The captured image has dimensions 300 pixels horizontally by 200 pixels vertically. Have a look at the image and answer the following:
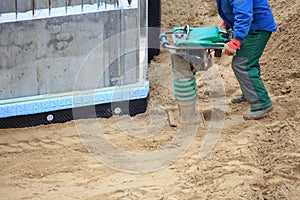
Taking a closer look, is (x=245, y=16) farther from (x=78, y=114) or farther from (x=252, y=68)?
(x=78, y=114)

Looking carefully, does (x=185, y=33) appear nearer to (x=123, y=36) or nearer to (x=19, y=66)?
(x=123, y=36)

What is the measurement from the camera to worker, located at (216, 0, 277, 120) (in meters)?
5.79

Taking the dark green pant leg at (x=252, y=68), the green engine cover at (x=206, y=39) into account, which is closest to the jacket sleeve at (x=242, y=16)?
the green engine cover at (x=206, y=39)

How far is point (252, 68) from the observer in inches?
245

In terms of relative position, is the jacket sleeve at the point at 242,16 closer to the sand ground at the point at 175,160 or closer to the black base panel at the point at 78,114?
the sand ground at the point at 175,160

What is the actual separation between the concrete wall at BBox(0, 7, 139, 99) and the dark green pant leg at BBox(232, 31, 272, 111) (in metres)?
1.10

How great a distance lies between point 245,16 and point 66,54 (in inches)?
72.2

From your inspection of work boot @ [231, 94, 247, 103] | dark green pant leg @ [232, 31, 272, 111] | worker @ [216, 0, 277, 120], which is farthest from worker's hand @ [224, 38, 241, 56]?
work boot @ [231, 94, 247, 103]

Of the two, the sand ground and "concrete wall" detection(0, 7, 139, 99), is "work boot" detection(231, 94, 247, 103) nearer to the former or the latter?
the sand ground

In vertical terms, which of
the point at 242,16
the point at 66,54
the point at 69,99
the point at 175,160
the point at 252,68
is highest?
the point at 242,16

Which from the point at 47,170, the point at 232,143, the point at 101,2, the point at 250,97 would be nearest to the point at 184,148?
the point at 232,143

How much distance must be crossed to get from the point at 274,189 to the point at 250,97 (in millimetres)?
1457

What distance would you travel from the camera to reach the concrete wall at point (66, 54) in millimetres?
6070

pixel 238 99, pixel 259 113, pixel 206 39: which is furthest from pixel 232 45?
pixel 238 99
